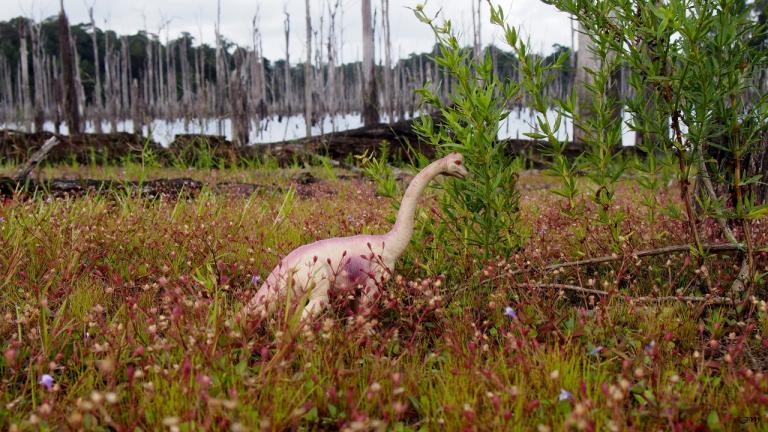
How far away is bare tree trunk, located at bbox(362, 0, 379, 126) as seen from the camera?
19562 millimetres

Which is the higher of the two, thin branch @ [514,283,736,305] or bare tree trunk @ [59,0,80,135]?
bare tree trunk @ [59,0,80,135]

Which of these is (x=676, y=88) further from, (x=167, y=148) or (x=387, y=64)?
(x=387, y=64)

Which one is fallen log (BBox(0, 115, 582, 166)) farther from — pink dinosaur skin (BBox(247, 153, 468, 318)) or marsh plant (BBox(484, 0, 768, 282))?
pink dinosaur skin (BBox(247, 153, 468, 318))

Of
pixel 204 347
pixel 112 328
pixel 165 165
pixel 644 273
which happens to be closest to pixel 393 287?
pixel 204 347

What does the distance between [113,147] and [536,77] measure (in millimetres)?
10818

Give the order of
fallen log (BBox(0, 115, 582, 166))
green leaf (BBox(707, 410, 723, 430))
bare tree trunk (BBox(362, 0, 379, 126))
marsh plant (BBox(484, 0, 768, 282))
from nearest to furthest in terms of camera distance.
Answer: green leaf (BBox(707, 410, 723, 430))
marsh plant (BBox(484, 0, 768, 282))
fallen log (BBox(0, 115, 582, 166))
bare tree trunk (BBox(362, 0, 379, 126))

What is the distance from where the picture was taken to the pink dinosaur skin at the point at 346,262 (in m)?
2.52

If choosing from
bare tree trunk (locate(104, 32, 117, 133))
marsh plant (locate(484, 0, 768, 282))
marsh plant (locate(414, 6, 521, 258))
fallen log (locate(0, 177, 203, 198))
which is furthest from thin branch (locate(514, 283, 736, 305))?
bare tree trunk (locate(104, 32, 117, 133))

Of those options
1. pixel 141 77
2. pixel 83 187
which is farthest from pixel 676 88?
pixel 141 77

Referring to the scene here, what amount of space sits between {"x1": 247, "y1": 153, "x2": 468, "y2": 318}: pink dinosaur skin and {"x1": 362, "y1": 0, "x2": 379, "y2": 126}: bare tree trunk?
16718 mm

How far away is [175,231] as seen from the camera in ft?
12.8

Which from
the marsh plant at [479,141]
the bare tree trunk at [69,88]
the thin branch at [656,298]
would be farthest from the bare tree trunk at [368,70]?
the thin branch at [656,298]

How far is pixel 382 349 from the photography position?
6.84 ft

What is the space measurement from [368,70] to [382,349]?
1875 cm
